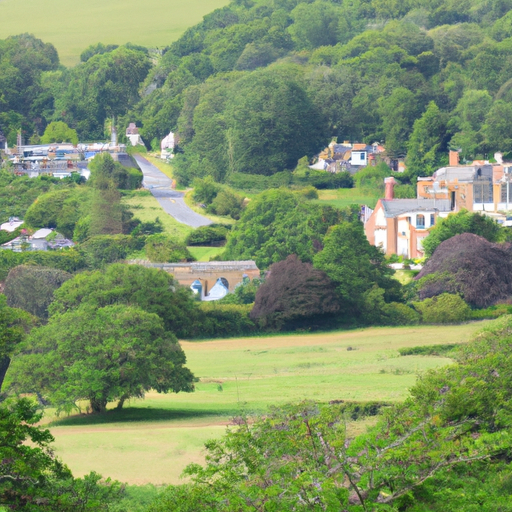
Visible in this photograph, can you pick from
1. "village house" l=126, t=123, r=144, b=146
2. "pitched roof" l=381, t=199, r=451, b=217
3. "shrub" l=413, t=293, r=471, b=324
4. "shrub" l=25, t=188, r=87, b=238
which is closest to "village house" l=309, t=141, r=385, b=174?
"pitched roof" l=381, t=199, r=451, b=217

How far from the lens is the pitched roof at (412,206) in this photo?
6625cm

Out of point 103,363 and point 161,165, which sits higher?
point 161,165

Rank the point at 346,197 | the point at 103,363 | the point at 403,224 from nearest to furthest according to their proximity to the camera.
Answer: the point at 103,363 → the point at 403,224 → the point at 346,197

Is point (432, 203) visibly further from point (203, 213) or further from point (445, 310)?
point (445, 310)

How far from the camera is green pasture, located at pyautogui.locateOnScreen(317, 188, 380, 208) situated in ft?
253

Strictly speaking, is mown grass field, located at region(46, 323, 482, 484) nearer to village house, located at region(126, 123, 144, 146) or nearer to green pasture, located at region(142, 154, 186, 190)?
green pasture, located at region(142, 154, 186, 190)

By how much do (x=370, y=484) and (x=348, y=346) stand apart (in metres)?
25.8

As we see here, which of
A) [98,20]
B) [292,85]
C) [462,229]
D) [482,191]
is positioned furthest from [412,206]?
[98,20]

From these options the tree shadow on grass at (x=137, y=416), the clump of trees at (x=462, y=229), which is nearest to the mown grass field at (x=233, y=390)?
the tree shadow on grass at (x=137, y=416)

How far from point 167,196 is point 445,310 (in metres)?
34.5

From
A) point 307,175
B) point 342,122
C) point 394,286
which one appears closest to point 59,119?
point 342,122

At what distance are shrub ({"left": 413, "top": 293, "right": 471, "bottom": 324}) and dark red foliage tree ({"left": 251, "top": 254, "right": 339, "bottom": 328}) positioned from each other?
333 cm

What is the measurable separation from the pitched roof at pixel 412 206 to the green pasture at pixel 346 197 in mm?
7694

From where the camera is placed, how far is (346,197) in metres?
78.9
